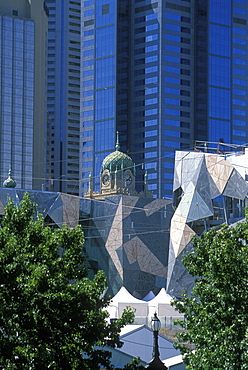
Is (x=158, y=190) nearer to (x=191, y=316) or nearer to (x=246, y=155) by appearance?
(x=246, y=155)

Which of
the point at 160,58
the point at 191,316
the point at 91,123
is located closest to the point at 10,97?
the point at 91,123

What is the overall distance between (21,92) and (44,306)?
134 m

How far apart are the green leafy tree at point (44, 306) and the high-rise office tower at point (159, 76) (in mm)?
125641

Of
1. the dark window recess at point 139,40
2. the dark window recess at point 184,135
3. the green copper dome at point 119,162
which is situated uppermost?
the dark window recess at point 139,40

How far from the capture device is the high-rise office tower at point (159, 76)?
17312 cm

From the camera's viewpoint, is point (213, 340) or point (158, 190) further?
point (158, 190)

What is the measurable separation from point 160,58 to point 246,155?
87231 mm

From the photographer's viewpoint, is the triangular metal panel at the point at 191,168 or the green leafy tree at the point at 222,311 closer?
the green leafy tree at the point at 222,311

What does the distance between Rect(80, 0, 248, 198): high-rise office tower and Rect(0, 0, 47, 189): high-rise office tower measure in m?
10.5

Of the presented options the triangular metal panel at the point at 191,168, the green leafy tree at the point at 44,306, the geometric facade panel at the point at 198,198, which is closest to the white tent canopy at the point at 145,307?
the geometric facade panel at the point at 198,198

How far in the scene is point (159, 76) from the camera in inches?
6786

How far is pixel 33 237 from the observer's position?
45969 mm

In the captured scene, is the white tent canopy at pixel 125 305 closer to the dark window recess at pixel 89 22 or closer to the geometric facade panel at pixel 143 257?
the geometric facade panel at pixel 143 257

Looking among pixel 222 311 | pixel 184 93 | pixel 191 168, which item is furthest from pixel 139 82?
pixel 222 311
